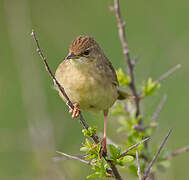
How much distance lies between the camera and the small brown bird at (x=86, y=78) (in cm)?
464

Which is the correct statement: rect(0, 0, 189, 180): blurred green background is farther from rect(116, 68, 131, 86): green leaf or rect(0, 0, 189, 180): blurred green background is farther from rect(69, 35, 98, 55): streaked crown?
rect(69, 35, 98, 55): streaked crown

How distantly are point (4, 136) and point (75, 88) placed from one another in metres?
1.54

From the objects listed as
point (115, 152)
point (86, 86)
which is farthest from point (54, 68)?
point (115, 152)

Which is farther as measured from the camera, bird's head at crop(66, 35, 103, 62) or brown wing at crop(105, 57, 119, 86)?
brown wing at crop(105, 57, 119, 86)

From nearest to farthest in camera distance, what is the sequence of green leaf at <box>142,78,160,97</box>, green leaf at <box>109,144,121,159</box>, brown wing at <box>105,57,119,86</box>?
green leaf at <box>109,144,121,159</box> → green leaf at <box>142,78,160,97</box> → brown wing at <box>105,57,119,86</box>

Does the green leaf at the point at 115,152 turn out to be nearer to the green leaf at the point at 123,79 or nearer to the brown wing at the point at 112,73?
the green leaf at the point at 123,79

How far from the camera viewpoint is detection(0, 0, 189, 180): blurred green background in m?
5.09

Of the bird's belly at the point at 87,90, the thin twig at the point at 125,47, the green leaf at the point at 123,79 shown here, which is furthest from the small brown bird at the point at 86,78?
the thin twig at the point at 125,47

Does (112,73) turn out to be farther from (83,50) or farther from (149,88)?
(149,88)

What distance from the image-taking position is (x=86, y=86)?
4.66 meters

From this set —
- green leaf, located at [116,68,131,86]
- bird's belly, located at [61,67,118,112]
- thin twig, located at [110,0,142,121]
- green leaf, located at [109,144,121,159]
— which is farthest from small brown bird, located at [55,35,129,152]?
green leaf, located at [109,144,121,159]

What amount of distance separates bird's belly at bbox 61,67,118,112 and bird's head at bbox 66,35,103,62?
211mm

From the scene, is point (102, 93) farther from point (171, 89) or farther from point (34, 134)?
point (171, 89)

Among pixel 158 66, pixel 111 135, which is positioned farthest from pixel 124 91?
pixel 158 66
